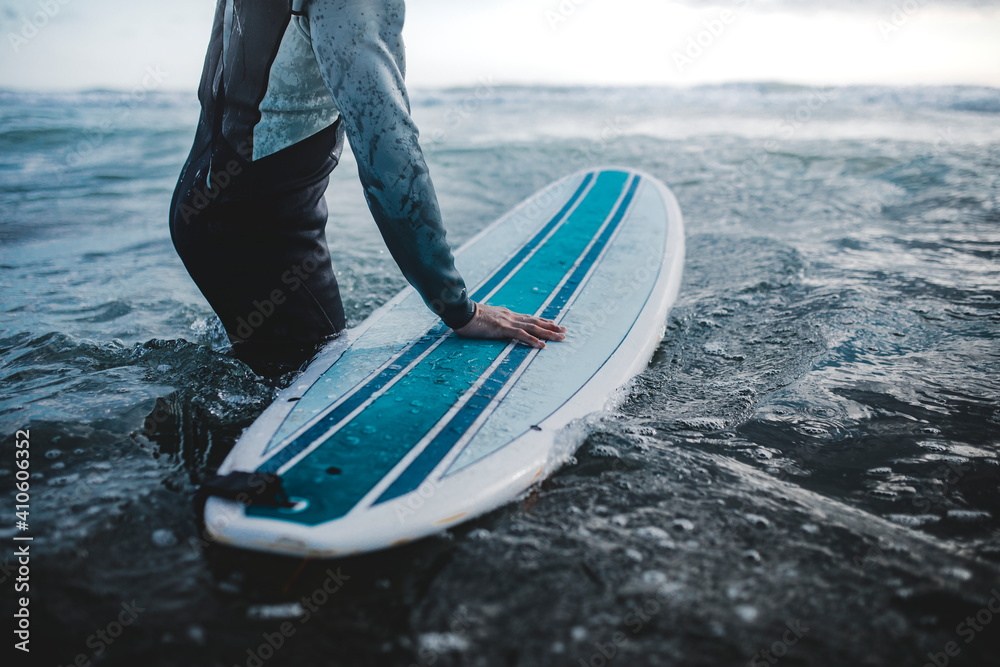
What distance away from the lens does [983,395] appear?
1985 mm

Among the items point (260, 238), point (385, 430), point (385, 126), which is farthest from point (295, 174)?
point (385, 430)

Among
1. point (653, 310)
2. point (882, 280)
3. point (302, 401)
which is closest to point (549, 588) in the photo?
point (302, 401)

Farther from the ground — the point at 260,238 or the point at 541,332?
the point at 260,238

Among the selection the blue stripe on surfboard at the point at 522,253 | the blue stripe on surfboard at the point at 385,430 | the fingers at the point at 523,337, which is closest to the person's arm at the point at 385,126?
the blue stripe on surfboard at the point at 385,430

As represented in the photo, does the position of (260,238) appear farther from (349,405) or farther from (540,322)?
(540,322)

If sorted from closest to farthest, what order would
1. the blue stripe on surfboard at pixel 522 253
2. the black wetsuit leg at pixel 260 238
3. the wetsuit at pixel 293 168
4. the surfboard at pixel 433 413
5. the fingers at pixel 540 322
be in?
the surfboard at pixel 433 413 < the wetsuit at pixel 293 168 < the black wetsuit leg at pixel 260 238 < the fingers at pixel 540 322 < the blue stripe on surfboard at pixel 522 253

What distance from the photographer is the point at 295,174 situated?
1.70 metres

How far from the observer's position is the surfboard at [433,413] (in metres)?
1.28

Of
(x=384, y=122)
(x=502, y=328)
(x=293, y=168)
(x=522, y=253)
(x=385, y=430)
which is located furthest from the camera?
(x=522, y=253)

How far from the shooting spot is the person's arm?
1338 mm

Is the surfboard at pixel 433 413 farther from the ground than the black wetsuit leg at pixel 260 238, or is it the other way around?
the black wetsuit leg at pixel 260 238

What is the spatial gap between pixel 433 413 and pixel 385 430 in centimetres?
14

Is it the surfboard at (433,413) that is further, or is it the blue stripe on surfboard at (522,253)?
the blue stripe on surfboard at (522,253)

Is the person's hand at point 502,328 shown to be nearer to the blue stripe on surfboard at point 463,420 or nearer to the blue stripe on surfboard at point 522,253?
the blue stripe on surfboard at point 463,420
